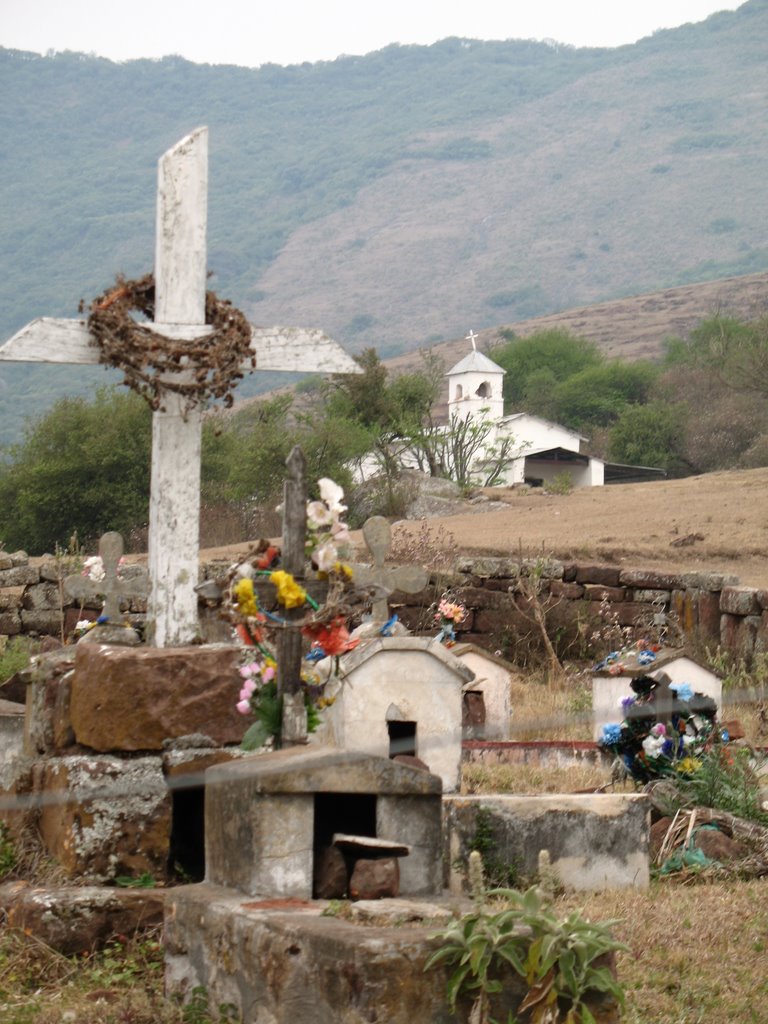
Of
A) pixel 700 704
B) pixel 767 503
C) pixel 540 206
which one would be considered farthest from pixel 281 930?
pixel 540 206

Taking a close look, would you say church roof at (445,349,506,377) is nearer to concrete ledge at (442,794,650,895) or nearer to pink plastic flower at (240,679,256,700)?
concrete ledge at (442,794,650,895)

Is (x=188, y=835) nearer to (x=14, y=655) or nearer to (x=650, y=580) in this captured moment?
A: (x=14, y=655)

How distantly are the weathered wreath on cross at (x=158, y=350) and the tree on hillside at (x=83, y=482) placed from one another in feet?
84.0

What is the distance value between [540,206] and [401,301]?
33.2 metres

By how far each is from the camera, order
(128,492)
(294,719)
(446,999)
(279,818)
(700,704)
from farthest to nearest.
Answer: (128,492)
(700,704)
(294,719)
(279,818)
(446,999)

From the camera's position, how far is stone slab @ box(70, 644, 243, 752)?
6.39 m

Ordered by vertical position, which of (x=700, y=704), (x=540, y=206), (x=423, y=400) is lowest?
(x=700, y=704)

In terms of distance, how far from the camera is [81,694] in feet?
21.2

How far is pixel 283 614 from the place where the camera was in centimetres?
641

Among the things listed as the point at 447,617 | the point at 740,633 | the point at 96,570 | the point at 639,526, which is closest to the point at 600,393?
the point at 639,526

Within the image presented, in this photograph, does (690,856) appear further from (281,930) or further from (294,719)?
(281,930)

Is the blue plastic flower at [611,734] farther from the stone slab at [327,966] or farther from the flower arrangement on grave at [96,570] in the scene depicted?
the stone slab at [327,966]

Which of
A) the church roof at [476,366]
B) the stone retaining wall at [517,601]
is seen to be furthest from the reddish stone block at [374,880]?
the church roof at [476,366]

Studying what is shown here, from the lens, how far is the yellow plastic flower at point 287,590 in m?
6.34
